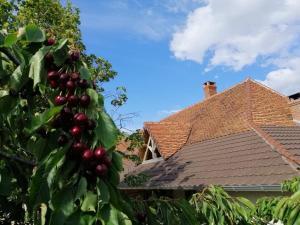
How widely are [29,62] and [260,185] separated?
8870 mm

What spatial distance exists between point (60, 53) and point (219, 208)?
4.17ft

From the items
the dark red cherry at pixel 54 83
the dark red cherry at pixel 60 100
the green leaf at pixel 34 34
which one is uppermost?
the green leaf at pixel 34 34

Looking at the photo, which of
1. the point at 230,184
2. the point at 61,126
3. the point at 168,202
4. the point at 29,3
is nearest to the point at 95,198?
the point at 61,126

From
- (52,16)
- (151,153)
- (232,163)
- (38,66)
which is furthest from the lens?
(151,153)

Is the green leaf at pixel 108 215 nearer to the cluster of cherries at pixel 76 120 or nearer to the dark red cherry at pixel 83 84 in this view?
the cluster of cherries at pixel 76 120

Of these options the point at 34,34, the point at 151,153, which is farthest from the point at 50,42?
the point at 151,153

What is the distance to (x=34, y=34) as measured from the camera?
192cm

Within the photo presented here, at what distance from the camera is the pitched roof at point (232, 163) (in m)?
10.6

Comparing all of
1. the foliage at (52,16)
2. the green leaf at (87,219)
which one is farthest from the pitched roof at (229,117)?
the green leaf at (87,219)

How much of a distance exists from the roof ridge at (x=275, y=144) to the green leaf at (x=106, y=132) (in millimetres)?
9679

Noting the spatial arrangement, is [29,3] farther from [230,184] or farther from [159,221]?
[159,221]

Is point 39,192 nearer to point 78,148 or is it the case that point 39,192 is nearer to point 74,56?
point 78,148

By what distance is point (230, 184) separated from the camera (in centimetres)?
1112

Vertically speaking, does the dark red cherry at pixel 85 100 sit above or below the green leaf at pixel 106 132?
above
